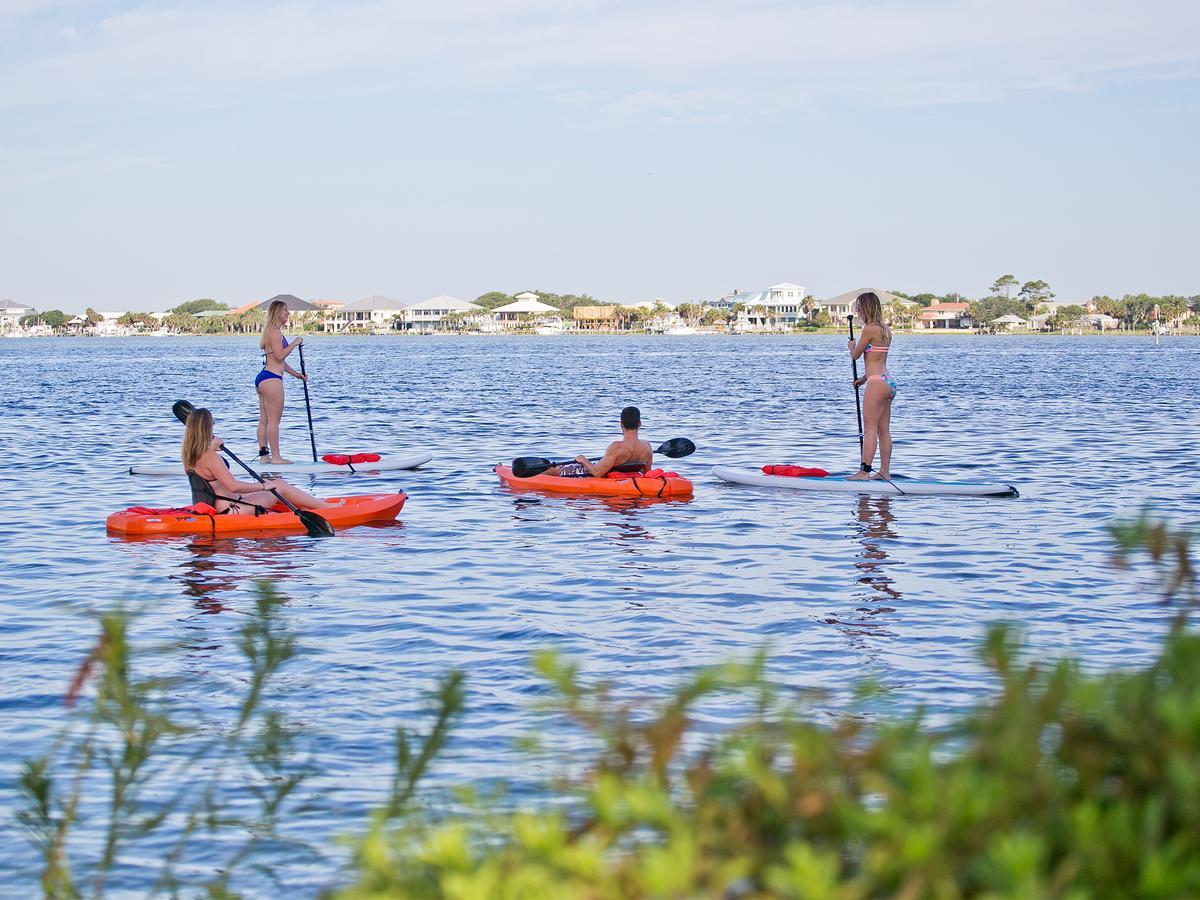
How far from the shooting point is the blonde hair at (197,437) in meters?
12.8

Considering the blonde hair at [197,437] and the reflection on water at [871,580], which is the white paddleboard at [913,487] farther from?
the blonde hair at [197,437]

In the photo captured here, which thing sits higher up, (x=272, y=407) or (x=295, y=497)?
(x=272, y=407)

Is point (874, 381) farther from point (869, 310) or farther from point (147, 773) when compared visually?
point (147, 773)

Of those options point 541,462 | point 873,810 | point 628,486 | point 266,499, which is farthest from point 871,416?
point 873,810

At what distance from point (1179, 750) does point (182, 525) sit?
1219 cm

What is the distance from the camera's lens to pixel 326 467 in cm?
1855

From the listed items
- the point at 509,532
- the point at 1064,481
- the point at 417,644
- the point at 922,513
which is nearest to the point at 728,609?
the point at 417,644

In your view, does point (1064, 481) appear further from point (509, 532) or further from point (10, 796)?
point (10, 796)

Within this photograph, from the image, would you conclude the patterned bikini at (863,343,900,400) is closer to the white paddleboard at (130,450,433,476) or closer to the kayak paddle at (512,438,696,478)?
the kayak paddle at (512,438,696,478)

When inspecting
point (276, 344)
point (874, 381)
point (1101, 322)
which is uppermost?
point (276, 344)

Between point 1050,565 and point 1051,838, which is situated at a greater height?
point 1051,838

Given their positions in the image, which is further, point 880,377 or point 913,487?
point 913,487

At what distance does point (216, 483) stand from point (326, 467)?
522 centimetres

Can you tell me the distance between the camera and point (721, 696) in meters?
7.38
